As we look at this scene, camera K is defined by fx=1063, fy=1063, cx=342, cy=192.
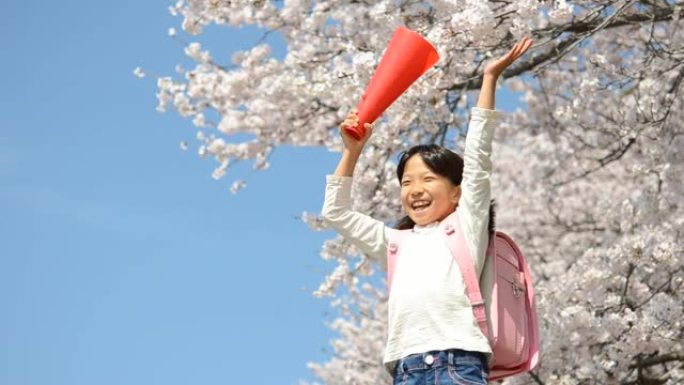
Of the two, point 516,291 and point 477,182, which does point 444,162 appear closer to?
point 477,182

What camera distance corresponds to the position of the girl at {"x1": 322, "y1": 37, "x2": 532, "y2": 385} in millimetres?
3059

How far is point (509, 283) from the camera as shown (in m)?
3.26

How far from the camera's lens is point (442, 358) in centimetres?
304

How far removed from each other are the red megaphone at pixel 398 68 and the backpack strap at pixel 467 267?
44 centimetres

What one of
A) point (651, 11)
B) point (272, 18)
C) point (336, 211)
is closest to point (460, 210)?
point (336, 211)

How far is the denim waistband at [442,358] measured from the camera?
119 inches

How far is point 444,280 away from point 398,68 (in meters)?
0.68

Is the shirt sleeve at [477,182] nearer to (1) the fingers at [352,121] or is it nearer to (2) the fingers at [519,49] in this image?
(2) the fingers at [519,49]

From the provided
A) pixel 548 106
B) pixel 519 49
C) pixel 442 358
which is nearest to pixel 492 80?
pixel 519 49

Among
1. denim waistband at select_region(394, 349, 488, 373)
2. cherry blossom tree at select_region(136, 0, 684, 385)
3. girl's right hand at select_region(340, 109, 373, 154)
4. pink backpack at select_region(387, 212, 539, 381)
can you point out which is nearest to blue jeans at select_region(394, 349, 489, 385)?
denim waistband at select_region(394, 349, 488, 373)

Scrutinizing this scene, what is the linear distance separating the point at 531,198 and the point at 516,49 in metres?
9.73

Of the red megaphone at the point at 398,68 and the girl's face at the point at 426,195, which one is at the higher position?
the red megaphone at the point at 398,68

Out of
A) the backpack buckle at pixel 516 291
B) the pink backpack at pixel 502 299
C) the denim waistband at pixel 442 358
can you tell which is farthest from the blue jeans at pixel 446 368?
the backpack buckle at pixel 516 291

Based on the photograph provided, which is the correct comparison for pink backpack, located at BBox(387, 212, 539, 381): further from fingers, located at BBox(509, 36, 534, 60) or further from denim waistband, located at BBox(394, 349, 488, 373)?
fingers, located at BBox(509, 36, 534, 60)
